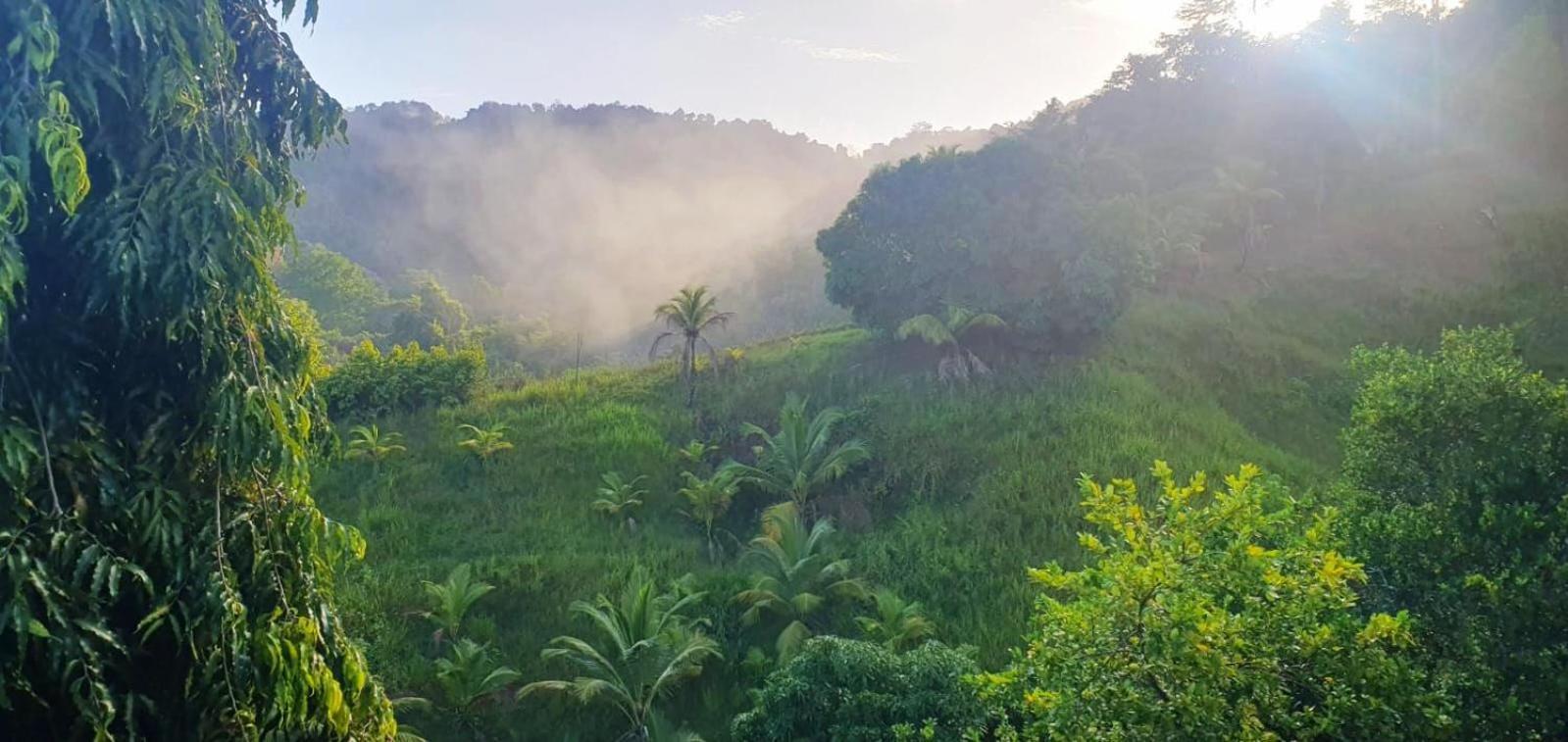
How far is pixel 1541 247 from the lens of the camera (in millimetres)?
28109

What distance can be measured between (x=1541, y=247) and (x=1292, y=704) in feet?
110

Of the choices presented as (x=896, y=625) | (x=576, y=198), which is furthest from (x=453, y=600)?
(x=576, y=198)

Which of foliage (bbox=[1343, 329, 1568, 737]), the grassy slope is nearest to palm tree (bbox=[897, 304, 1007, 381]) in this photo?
the grassy slope

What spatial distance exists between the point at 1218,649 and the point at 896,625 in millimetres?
6908

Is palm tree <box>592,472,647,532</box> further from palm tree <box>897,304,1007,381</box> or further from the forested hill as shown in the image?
the forested hill

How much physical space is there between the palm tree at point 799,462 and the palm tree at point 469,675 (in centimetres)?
709

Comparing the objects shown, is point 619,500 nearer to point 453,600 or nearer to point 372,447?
point 453,600

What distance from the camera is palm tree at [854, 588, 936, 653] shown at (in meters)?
10.8

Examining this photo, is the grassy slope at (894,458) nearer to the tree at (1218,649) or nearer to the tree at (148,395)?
the tree at (1218,649)

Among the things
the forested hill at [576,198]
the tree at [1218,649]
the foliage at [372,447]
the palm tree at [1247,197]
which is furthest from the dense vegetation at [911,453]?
the forested hill at [576,198]

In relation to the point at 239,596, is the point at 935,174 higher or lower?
higher

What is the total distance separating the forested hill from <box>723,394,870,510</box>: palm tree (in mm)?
57735

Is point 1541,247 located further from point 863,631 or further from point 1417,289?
point 863,631

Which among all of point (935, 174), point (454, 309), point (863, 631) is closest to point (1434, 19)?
point (935, 174)
